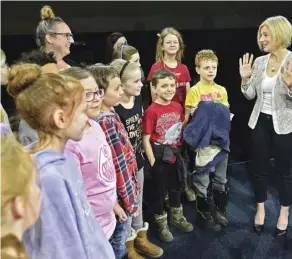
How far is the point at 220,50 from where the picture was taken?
352 cm

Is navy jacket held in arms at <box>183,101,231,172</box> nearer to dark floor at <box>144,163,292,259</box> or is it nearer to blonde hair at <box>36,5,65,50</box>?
dark floor at <box>144,163,292,259</box>

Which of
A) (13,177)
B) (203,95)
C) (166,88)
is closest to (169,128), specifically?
(166,88)

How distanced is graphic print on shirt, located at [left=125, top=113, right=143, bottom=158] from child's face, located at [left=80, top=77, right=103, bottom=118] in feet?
1.48

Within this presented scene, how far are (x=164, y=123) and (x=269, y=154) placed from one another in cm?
63

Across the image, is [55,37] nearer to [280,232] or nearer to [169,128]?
[169,128]

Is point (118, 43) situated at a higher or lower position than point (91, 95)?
higher

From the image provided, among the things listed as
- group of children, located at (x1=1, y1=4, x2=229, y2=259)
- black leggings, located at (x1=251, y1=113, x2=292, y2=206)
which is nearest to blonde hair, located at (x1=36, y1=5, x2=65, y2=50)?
group of children, located at (x1=1, y1=4, x2=229, y2=259)

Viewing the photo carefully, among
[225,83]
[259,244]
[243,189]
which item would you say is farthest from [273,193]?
[225,83]

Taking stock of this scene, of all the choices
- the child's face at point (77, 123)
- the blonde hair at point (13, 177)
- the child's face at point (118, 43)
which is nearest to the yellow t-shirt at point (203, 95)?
the child's face at point (118, 43)

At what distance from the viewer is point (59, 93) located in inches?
47.7

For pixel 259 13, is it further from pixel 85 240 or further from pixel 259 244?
pixel 85 240

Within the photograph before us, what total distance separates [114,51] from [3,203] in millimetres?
1923

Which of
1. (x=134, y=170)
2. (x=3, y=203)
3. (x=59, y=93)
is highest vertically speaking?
(x=59, y=93)

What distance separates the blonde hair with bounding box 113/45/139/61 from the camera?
251 centimetres
